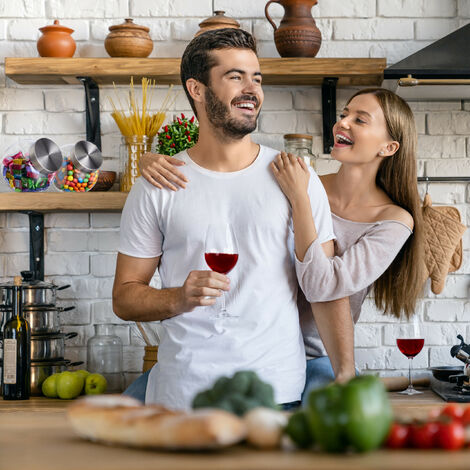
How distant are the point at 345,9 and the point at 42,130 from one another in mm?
1209

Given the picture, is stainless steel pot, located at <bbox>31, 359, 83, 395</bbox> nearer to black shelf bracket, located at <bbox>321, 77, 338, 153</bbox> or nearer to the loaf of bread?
black shelf bracket, located at <bbox>321, 77, 338, 153</bbox>

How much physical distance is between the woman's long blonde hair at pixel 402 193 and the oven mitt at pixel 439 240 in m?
0.31

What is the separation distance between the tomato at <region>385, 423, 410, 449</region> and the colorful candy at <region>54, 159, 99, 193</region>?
1793 millimetres

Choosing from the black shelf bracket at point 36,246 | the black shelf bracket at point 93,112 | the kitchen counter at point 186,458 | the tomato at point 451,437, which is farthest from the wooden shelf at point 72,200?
the tomato at point 451,437

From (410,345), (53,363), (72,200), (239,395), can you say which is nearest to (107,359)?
(53,363)

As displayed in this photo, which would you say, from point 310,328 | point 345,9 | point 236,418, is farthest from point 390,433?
point 345,9

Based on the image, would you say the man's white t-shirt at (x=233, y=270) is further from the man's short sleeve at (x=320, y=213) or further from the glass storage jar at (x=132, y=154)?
the glass storage jar at (x=132, y=154)

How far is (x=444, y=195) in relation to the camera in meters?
2.80

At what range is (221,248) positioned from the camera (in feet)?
4.90

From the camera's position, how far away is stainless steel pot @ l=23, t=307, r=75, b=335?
2578 mm

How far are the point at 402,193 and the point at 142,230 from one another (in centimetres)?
83

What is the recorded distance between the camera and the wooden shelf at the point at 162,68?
2564 mm

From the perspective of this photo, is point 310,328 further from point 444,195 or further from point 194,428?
point 194,428

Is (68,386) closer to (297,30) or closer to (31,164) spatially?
(31,164)
